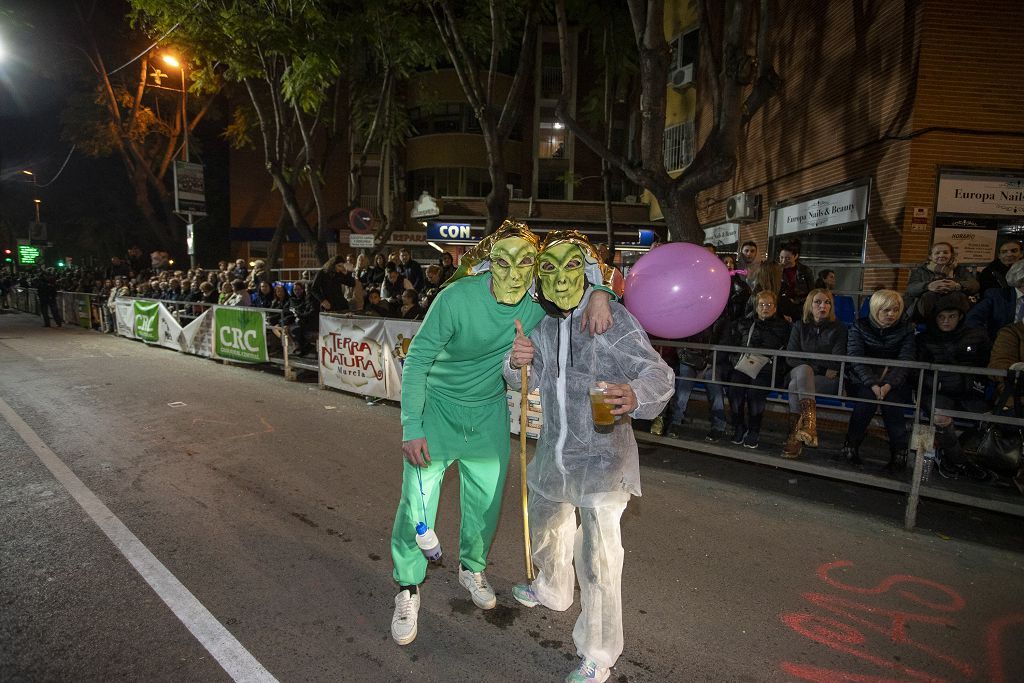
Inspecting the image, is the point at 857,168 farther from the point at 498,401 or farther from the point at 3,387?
the point at 3,387

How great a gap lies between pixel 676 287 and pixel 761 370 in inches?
117

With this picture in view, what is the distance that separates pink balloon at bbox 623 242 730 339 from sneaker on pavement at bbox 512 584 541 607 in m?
1.69

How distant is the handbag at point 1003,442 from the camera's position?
4383mm

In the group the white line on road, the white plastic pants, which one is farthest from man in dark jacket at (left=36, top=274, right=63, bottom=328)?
the white plastic pants

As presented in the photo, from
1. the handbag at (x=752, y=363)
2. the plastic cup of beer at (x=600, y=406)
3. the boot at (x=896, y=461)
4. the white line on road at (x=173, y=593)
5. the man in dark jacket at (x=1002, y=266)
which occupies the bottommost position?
the white line on road at (x=173, y=593)

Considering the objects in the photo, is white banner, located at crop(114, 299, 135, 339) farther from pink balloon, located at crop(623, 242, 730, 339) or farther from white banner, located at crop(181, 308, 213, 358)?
pink balloon, located at crop(623, 242, 730, 339)

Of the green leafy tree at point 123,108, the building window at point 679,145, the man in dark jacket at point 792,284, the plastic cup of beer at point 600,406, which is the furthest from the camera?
the green leafy tree at point 123,108

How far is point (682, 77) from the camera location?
17.2 meters

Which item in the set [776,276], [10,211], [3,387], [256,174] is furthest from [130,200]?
[776,276]

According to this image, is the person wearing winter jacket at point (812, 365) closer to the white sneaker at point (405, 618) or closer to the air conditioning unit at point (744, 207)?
the white sneaker at point (405, 618)

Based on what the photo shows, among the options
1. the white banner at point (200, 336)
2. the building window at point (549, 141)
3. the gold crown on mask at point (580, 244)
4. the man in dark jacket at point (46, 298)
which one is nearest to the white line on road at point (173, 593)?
the gold crown on mask at point (580, 244)

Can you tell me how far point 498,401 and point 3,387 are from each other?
32.6 ft

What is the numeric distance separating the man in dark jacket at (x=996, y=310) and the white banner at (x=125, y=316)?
17.8m

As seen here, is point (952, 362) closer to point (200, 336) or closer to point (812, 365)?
point (812, 365)
